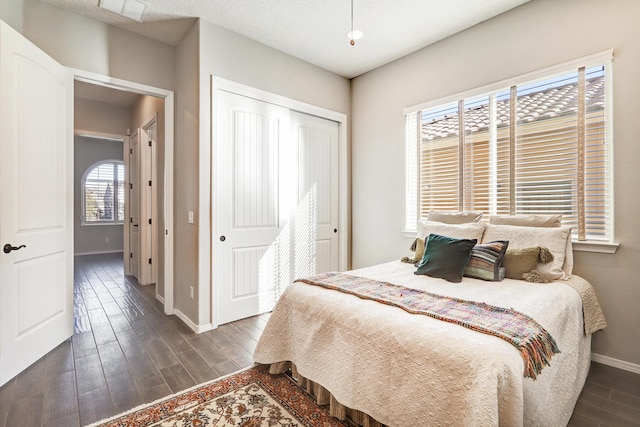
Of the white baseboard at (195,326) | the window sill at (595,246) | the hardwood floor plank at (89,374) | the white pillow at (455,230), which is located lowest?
the hardwood floor plank at (89,374)

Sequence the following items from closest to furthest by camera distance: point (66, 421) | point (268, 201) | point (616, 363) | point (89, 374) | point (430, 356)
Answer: point (430, 356)
point (66, 421)
point (89, 374)
point (616, 363)
point (268, 201)

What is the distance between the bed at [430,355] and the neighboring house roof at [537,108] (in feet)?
3.99

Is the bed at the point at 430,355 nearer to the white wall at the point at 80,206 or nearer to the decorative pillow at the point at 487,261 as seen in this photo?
the decorative pillow at the point at 487,261

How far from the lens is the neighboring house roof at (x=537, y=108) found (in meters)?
2.42

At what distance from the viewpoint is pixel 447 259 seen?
7.57 ft

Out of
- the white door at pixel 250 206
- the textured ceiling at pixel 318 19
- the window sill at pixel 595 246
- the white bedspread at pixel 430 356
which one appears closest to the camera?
the white bedspread at pixel 430 356

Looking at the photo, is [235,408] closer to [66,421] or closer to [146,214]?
[66,421]

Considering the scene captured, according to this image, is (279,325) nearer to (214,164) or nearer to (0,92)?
(214,164)

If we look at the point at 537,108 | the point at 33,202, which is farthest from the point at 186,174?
the point at 537,108

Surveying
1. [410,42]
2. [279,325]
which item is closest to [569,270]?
[279,325]

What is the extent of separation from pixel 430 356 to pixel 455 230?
1.66 m

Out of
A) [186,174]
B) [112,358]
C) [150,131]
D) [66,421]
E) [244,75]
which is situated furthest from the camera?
[150,131]

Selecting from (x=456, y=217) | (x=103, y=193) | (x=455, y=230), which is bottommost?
(x=455, y=230)

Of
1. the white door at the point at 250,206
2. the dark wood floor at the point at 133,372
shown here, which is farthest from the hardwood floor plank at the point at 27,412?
the white door at the point at 250,206
